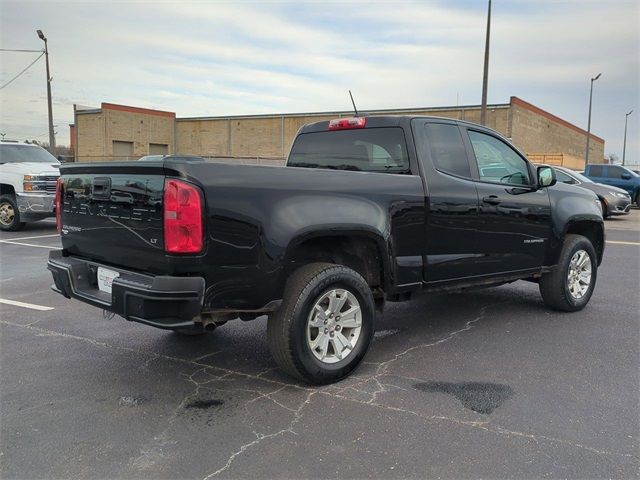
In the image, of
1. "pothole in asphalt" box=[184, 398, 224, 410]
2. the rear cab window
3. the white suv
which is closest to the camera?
"pothole in asphalt" box=[184, 398, 224, 410]

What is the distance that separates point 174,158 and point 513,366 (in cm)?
296

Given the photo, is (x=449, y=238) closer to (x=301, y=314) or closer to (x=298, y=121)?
(x=301, y=314)

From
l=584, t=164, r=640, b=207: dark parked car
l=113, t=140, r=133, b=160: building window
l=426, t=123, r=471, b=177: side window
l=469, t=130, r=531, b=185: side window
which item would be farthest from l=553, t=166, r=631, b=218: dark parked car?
l=113, t=140, r=133, b=160: building window

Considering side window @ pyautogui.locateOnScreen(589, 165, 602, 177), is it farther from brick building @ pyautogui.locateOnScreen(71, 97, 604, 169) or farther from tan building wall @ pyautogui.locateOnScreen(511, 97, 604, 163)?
brick building @ pyautogui.locateOnScreen(71, 97, 604, 169)

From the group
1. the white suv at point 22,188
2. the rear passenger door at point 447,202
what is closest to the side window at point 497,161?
the rear passenger door at point 447,202

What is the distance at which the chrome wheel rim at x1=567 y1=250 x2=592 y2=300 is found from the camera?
6062 mm

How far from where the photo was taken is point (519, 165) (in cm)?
559

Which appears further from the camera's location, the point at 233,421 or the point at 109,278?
the point at 109,278

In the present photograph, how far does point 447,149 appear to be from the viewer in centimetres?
491

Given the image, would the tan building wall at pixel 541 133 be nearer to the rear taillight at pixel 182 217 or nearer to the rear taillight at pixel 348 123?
the rear taillight at pixel 348 123

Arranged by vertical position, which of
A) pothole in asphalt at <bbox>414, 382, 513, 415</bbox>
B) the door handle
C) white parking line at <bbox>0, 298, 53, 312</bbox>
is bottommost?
white parking line at <bbox>0, 298, 53, 312</bbox>

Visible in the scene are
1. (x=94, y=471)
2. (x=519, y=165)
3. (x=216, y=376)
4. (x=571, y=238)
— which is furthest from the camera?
(x=571, y=238)

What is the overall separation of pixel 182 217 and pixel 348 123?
222cm

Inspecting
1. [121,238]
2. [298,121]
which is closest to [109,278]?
[121,238]
